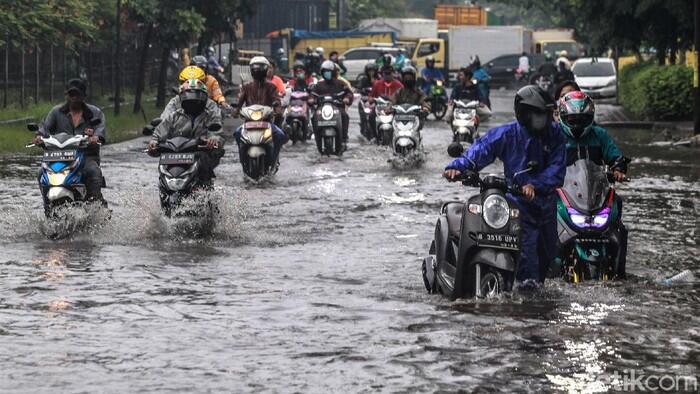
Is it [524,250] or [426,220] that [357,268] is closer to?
[524,250]

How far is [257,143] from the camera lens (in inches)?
797

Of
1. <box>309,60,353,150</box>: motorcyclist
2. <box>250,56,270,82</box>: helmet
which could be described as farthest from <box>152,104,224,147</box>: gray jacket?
<box>309,60,353,150</box>: motorcyclist

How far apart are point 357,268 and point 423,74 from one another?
26.2 m

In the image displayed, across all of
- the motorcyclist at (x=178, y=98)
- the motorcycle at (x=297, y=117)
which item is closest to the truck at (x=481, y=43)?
the motorcycle at (x=297, y=117)

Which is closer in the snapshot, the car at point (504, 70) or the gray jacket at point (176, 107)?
the gray jacket at point (176, 107)

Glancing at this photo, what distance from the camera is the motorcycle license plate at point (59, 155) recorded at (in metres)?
14.1

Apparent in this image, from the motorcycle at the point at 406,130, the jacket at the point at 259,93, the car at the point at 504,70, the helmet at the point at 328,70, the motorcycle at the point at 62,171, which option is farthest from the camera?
the car at the point at 504,70

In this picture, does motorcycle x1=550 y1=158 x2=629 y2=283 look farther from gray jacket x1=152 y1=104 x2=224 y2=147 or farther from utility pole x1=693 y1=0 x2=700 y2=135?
utility pole x1=693 y1=0 x2=700 y2=135

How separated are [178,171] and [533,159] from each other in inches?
193

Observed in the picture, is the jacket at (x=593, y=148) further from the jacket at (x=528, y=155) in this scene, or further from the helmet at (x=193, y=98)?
the helmet at (x=193, y=98)

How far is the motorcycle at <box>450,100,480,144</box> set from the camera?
87.3 ft

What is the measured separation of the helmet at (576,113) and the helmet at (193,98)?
4.61m

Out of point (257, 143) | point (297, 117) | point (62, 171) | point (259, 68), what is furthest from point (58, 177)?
point (297, 117)

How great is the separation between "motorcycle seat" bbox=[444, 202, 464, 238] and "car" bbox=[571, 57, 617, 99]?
1553 inches
